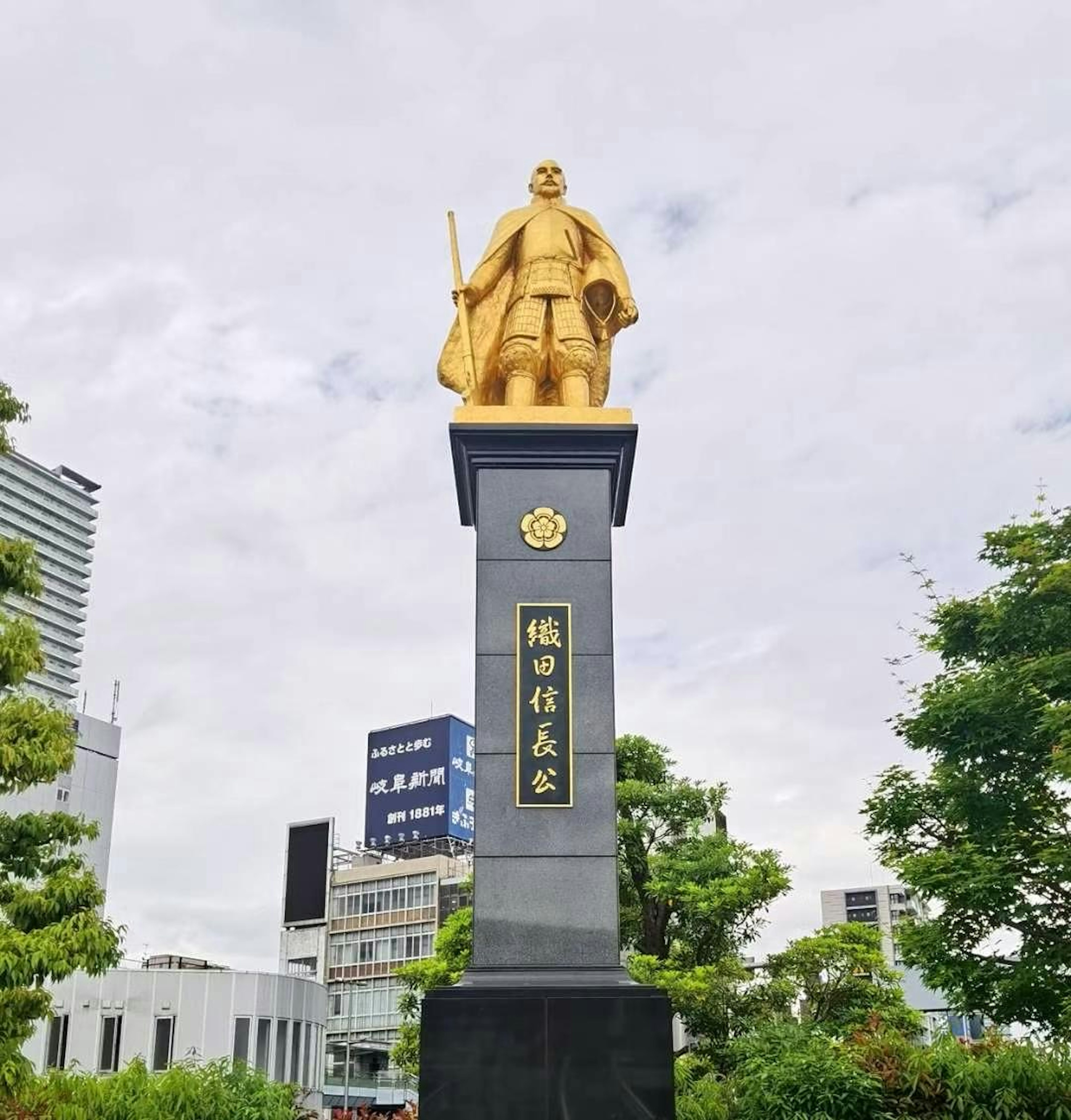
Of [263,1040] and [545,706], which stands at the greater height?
[545,706]

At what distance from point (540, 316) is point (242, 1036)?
19935 mm

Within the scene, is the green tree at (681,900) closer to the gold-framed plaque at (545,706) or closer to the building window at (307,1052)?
→ the gold-framed plaque at (545,706)

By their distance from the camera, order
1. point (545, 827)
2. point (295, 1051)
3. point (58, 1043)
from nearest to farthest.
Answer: point (545, 827), point (58, 1043), point (295, 1051)

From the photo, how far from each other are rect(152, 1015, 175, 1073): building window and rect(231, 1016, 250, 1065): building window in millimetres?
1232

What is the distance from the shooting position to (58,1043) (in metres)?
24.3

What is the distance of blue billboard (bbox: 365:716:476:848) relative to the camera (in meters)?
42.4

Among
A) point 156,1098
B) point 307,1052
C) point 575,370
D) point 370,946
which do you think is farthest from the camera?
point 370,946

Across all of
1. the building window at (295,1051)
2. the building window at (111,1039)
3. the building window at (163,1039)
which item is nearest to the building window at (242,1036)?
the building window at (163,1039)

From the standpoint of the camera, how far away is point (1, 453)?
8.64m

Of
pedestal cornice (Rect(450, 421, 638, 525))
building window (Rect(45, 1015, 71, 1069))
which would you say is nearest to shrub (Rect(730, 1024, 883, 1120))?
pedestal cornice (Rect(450, 421, 638, 525))

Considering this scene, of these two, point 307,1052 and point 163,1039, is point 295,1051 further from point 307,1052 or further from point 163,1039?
point 163,1039

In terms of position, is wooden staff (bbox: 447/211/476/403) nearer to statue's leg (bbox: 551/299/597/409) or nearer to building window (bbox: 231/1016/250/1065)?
statue's leg (bbox: 551/299/597/409)

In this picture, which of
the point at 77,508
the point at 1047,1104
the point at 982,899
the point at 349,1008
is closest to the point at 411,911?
the point at 349,1008

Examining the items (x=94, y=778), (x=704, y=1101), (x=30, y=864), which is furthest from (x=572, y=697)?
(x=94, y=778)
